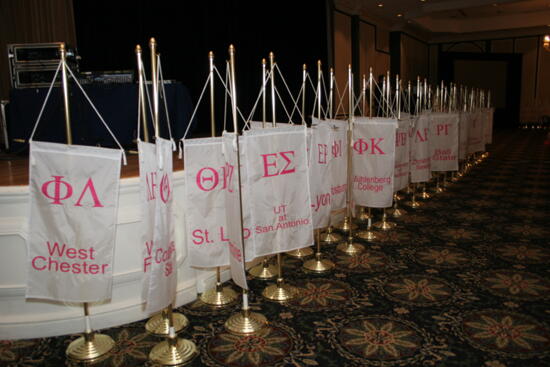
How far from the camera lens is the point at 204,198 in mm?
2367

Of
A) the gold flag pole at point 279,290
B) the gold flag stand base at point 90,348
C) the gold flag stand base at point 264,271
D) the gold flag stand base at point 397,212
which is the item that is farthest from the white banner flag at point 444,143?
the gold flag stand base at point 90,348

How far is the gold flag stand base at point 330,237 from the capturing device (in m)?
3.64

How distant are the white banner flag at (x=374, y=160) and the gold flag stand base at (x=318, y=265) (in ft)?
1.86

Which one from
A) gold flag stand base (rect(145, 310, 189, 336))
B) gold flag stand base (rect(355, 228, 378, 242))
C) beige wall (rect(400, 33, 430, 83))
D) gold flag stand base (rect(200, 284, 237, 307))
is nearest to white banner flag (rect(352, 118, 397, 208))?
gold flag stand base (rect(355, 228, 378, 242))

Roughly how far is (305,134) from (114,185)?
1011 millimetres

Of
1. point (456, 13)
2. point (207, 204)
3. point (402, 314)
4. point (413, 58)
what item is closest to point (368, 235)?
point (402, 314)

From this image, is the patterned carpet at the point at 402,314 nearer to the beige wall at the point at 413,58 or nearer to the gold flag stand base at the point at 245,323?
the gold flag stand base at the point at 245,323

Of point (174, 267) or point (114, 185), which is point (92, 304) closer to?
point (174, 267)

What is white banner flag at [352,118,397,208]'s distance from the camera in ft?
10.8

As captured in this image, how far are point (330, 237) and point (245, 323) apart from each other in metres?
1.53

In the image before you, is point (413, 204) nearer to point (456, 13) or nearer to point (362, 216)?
point (362, 216)

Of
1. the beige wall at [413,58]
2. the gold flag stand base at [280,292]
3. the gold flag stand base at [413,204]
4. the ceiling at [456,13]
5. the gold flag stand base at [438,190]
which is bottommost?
the gold flag stand base at [280,292]

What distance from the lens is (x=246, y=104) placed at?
6883 millimetres

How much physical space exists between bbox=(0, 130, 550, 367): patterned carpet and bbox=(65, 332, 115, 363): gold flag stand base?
42 mm
